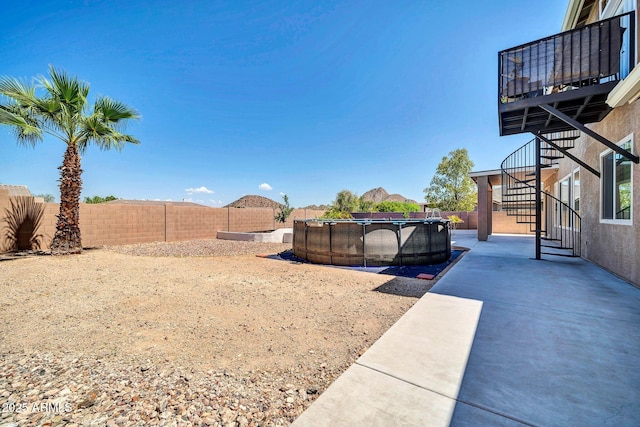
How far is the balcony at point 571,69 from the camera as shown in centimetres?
426

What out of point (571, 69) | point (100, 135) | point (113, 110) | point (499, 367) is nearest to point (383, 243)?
point (499, 367)

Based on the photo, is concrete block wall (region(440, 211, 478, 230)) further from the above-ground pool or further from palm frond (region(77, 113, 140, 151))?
palm frond (region(77, 113, 140, 151))

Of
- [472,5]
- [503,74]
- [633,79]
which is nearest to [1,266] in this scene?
[503,74]

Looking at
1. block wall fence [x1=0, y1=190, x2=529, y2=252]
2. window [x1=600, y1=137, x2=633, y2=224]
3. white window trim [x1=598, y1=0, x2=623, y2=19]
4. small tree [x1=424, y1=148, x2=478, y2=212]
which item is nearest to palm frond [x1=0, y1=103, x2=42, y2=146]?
block wall fence [x1=0, y1=190, x2=529, y2=252]

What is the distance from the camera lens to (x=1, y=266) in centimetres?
630

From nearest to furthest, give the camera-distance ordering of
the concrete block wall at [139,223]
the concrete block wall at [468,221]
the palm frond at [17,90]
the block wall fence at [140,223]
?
the palm frond at [17,90] → the block wall fence at [140,223] → the concrete block wall at [139,223] → the concrete block wall at [468,221]

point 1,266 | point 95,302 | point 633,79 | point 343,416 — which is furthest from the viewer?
point 1,266

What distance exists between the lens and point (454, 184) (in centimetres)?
2341

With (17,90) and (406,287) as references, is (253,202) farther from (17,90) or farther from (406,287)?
(406,287)

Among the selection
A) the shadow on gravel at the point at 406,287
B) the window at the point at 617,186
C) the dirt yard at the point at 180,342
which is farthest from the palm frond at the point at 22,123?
the window at the point at 617,186

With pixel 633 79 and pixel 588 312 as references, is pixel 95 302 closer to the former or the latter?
pixel 588 312

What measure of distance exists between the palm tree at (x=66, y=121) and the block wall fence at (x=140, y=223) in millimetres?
1600

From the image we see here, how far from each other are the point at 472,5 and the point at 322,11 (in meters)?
4.60

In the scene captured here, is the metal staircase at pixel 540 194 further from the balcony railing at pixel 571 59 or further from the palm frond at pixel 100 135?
the palm frond at pixel 100 135
